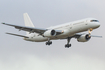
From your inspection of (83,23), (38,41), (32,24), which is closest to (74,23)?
(83,23)

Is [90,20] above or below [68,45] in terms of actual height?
above

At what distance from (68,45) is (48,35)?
9.95 meters

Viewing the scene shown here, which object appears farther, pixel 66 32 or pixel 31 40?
pixel 31 40

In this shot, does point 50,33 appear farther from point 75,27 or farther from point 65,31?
point 75,27

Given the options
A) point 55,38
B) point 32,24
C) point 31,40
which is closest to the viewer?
point 55,38

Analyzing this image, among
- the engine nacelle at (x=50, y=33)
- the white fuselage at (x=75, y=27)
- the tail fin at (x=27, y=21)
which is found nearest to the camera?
the white fuselage at (x=75, y=27)

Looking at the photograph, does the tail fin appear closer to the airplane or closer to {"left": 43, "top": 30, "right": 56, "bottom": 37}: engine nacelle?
the airplane

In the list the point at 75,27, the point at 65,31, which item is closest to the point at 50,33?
the point at 65,31

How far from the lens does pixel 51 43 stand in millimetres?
73688

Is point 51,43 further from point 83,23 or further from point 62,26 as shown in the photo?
point 83,23

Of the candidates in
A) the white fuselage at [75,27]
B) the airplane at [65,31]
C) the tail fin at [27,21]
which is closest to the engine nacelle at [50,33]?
the airplane at [65,31]

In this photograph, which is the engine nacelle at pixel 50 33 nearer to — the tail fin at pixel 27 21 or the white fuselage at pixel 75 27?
the white fuselage at pixel 75 27

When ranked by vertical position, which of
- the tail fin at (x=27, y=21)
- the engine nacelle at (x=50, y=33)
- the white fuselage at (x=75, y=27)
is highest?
the tail fin at (x=27, y=21)

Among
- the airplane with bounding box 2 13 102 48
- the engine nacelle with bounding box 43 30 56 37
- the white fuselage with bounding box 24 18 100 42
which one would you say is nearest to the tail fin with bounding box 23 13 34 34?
the airplane with bounding box 2 13 102 48
